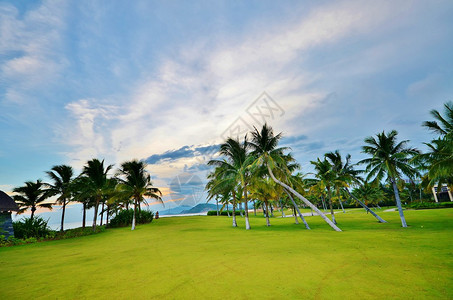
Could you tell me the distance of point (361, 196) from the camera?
47656 millimetres

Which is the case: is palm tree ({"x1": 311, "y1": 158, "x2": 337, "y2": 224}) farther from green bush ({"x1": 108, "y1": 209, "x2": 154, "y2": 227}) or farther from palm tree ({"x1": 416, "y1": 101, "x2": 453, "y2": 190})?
green bush ({"x1": 108, "y1": 209, "x2": 154, "y2": 227})

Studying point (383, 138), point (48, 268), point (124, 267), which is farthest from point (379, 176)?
point (48, 268)

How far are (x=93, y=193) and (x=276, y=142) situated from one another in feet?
71.6

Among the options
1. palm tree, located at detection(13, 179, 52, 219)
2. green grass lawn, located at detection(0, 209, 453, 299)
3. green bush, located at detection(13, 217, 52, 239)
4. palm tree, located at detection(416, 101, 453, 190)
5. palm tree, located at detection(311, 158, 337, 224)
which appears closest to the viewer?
green grass lawn, located at detection(0, 209, 453, 299)

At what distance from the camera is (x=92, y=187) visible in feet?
74.4

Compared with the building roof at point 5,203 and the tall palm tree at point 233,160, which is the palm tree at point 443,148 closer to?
the tall palm tree at point 233,160

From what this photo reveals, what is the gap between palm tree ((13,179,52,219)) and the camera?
2697 centimetres

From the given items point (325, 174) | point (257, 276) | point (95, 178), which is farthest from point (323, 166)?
point (95, 178)

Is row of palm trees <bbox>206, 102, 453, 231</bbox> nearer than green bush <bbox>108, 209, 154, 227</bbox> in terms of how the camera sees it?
Yes

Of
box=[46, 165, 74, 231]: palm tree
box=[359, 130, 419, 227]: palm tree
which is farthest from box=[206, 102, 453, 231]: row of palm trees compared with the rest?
box=[46, 165, 74, 231]: palm tree

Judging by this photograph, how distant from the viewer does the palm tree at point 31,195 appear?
2697 centimetres

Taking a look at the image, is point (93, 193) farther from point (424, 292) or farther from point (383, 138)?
point (383, 138)

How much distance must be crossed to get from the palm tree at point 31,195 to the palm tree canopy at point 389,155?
39.2 meters

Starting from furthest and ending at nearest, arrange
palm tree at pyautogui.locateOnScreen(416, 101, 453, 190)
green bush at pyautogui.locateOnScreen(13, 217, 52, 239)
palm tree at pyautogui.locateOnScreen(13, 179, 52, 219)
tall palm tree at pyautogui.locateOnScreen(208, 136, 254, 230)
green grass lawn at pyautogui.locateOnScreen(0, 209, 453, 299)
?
1. palm tree at pyautogui.locateOnScreen(13, 179, 52, 219)
2. tall palm tree at pyautogui.locateOnScreen(208, 136, 254, 230)
3. green bush at pyautogui.locateOnScreen(13, 217, 52, 239)
4. palm tree at pyautogui.locateOnScreen(416, 101, 453, 190)
5. green grass lawn at pyautogui.locateOnScreen(0, 209, 453, 299)
